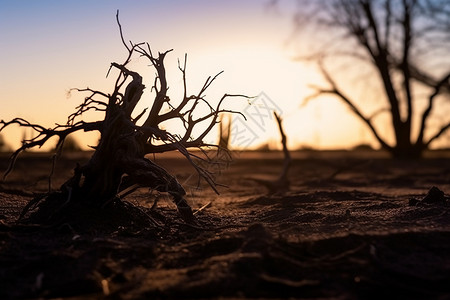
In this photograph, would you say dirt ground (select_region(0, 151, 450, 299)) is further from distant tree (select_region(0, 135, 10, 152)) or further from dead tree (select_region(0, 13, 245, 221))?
distant tree (select_region(0, 135, 10, 152))

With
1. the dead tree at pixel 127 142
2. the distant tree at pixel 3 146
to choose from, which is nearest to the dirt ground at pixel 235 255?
the dead tree at pixel 127 142

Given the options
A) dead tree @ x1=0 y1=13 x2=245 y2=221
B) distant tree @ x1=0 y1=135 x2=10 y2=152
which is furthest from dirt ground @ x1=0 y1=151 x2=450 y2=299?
distant tree @ x1=0 y1=135 x2=10 y2=152

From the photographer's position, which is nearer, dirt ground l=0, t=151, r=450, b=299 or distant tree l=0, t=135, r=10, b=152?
dirt ground l=0, t=151, r=450, b=299

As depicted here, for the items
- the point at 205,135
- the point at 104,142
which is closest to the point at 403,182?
the point at 205,135

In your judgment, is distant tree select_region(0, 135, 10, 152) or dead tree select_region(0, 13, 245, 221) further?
distant tree select_region(0, 135, 10, 152)

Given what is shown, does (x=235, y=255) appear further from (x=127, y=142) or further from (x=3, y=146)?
(x=3, y=146)

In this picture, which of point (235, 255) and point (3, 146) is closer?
point (235, 255)

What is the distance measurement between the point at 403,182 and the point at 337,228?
22.2 feet

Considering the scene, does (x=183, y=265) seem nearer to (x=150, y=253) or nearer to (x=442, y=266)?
(x=150, y=253)

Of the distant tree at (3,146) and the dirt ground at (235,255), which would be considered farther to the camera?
the distant tree at (3,146)

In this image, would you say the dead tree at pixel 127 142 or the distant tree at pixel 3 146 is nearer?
the dead tree at pixel 127 142

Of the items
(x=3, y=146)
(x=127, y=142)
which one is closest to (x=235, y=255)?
(x=127, y=142)

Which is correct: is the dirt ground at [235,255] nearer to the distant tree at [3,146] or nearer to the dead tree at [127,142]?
the dead tree at [127,142]

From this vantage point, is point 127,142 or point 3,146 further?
point 3,146
